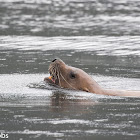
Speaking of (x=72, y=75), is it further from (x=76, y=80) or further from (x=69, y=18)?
(x=69, y=18)

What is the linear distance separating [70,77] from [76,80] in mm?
135

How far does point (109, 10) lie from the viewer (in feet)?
102

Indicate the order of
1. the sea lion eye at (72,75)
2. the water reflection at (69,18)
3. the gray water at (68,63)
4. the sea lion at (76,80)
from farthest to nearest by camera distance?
the water reflection at (69,18)
the sea lion eye at (72,75)
the sea lion at (76,80)
the gray water at (68,63)

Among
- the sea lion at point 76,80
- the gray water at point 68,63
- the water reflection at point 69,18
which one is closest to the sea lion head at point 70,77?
the sea lion at point 76,80

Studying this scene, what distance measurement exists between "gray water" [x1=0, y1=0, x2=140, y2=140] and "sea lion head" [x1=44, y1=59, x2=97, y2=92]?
0.21m

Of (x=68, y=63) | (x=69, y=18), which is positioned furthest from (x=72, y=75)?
(x=69, y=18)

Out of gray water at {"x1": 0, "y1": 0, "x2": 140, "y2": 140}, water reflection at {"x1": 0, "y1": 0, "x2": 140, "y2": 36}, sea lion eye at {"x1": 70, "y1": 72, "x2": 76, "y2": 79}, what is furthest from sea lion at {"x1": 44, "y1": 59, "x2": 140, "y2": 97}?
water reflection at {"x1": 0, "y1": 0, "x2": 140, "y2": 36}

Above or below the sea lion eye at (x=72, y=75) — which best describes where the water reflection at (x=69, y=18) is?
above

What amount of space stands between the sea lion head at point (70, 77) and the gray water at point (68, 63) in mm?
205

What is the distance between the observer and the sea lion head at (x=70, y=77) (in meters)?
11.5

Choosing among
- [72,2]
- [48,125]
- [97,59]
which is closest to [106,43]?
[97,59]

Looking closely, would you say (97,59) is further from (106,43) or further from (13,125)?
(13,125)

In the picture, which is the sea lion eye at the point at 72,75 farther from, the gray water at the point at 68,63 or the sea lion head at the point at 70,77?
the gray water at the point at 68,63

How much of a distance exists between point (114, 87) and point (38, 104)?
2836 millimetres
